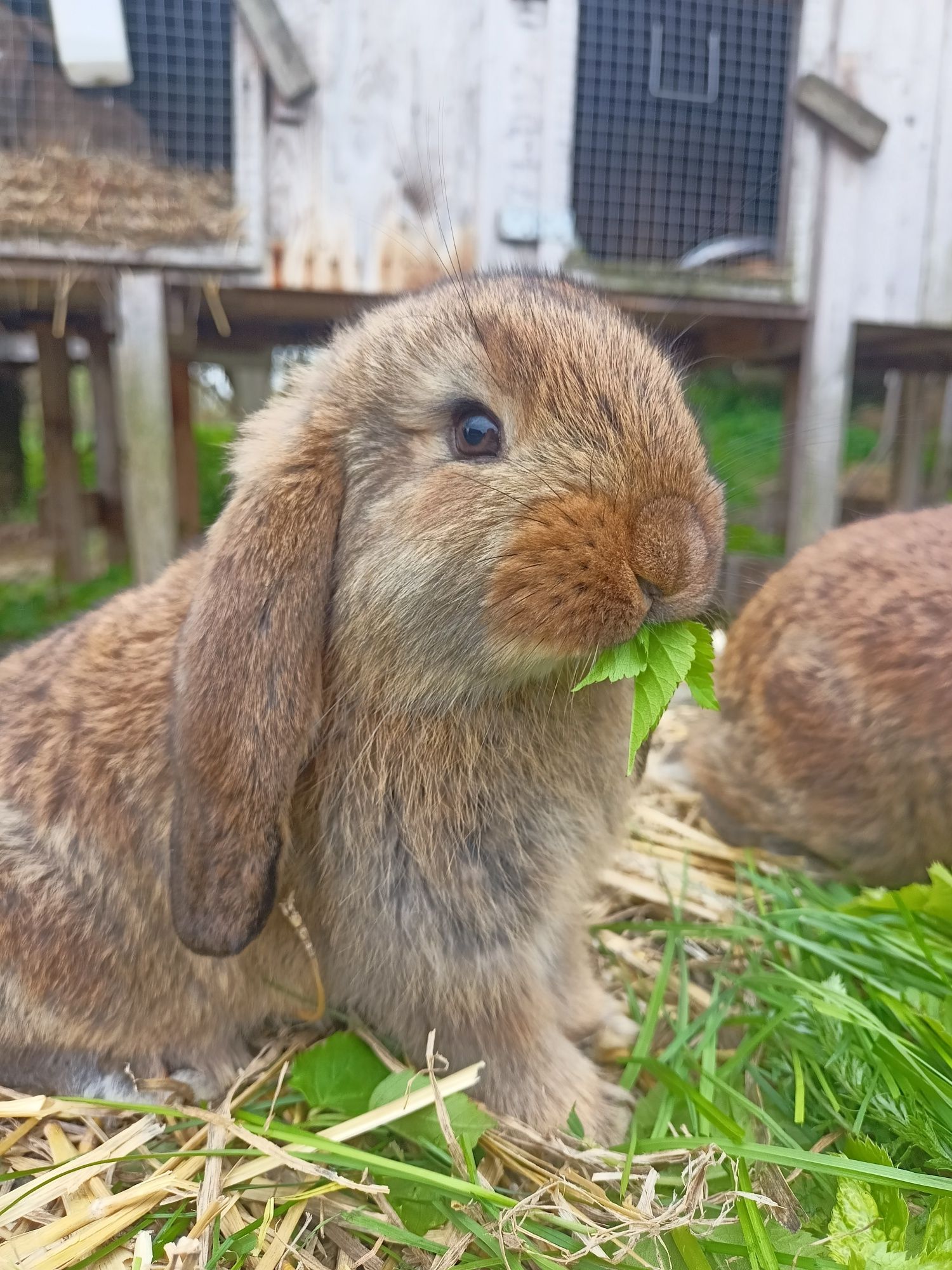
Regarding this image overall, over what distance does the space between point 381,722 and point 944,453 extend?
9.62 meters

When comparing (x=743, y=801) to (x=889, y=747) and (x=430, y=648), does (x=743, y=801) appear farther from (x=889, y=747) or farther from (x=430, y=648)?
(x=430, y=648)

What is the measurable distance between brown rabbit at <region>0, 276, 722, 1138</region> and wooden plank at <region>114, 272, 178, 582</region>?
9.43 ft

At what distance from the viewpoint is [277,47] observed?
4.00 m

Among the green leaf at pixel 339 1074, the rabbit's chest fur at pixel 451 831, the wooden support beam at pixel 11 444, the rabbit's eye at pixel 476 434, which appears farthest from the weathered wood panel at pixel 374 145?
the wooden support beam at pixel 11 444

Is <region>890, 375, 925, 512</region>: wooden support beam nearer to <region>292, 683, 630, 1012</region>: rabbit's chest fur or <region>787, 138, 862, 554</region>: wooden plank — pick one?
<region>787, 138, 862, 554</region>: wooden plank

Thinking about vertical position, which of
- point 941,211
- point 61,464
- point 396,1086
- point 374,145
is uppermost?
point 374,145

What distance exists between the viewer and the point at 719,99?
17.1 ft

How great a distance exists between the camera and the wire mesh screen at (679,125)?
4840 mm

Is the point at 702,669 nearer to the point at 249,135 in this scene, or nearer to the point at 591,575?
the point at 591,575

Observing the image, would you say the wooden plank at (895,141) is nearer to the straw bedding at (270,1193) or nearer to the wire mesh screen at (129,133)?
the wire mesh screen at (129,133)

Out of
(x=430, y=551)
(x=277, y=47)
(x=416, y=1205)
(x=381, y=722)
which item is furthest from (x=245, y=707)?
(x=277, y=47)

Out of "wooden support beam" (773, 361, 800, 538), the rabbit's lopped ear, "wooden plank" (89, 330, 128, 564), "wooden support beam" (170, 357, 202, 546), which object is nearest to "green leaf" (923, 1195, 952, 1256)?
the rabbit's lopped ear

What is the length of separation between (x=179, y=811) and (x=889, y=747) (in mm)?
1604

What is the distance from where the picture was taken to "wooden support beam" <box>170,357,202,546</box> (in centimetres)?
632
